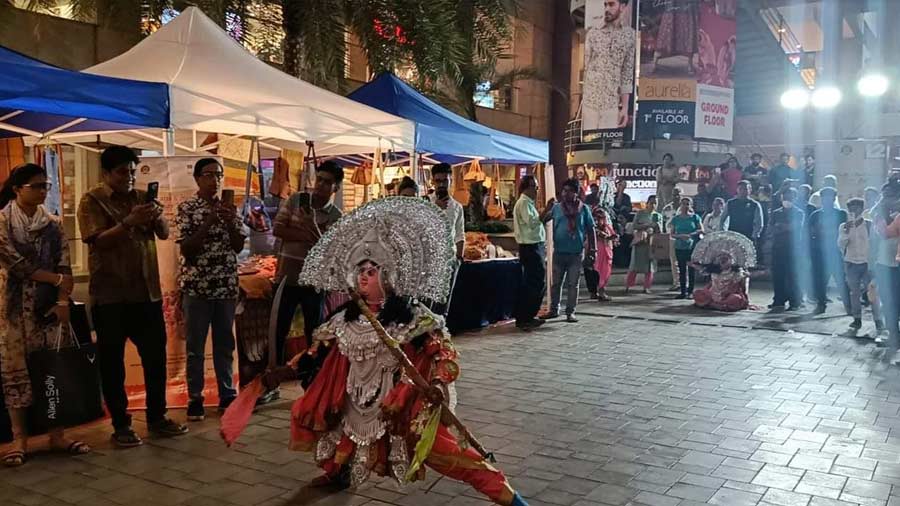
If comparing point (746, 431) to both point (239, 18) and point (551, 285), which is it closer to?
point (551, 285)

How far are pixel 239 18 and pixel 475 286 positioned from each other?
4.88 meters

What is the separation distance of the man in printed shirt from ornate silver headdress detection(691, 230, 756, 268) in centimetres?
330

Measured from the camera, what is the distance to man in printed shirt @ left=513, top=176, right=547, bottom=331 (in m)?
9.76

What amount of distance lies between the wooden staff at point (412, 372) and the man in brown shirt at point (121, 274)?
1.86 metres

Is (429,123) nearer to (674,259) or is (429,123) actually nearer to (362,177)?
(362,177)

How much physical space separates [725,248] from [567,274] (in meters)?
2.84

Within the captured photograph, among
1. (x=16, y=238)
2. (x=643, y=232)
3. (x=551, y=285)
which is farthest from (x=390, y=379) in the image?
(x=643, y=232)

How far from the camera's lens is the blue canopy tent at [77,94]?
4.75 m

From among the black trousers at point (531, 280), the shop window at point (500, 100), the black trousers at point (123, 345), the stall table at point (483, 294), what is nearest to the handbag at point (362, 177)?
the stall table at point (483, 294)

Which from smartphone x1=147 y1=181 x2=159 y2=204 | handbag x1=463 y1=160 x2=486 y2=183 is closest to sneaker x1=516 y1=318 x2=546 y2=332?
handbag x1=463 y1=160 x2=486 y2=183

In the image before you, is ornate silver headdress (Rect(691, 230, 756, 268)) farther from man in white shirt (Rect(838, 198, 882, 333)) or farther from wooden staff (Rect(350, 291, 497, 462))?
wooden staff (Rect(350, 291, 497, 462))

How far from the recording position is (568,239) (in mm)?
10008

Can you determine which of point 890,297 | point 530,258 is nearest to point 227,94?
point 530,258

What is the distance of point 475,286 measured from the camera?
380 inches
